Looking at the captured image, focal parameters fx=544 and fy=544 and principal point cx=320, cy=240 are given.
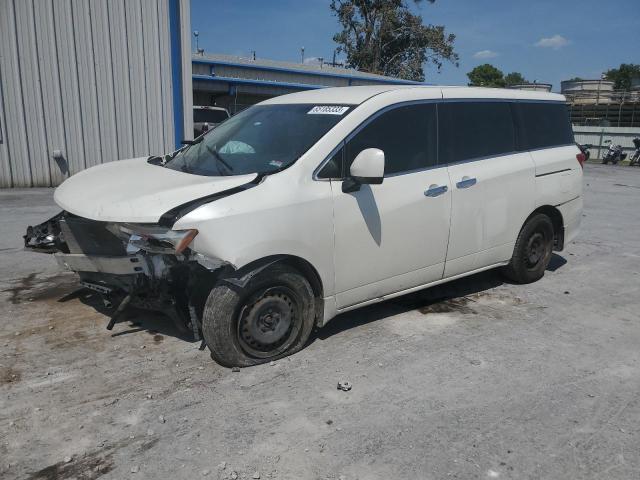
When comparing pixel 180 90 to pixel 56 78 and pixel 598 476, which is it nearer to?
pixel 56 78

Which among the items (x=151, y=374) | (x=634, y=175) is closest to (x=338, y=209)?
(x=151, y=374)

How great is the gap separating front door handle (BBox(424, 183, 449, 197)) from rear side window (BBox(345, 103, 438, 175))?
195 mm

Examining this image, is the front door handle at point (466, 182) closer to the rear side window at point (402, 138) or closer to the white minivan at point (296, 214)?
the white minivan at point (296, 214)

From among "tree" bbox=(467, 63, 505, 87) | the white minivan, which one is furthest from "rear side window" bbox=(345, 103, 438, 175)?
"tree" bbox=(467, 63, 505, 87)

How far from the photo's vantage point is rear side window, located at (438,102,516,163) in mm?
4727

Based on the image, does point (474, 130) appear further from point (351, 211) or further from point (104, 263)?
point (104, 263)

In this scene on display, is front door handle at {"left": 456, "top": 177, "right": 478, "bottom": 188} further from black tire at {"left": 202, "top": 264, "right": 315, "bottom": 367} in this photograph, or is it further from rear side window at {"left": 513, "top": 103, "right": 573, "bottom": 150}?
black tire at {"left": 202, "top": 264, "right": 315, "bottom": 367}

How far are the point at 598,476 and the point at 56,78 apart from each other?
486 inches

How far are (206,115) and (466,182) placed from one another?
39.4ft

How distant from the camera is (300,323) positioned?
3.98m

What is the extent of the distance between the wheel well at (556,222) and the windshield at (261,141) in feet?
9.21

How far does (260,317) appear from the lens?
3789 mm

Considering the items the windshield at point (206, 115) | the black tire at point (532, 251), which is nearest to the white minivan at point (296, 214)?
the black tire at point (532, 251)

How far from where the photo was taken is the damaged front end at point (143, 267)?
361cm
